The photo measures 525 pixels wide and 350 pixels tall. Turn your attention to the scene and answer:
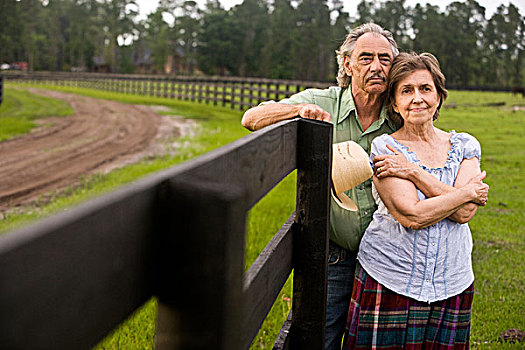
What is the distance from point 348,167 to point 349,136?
437 millimetres

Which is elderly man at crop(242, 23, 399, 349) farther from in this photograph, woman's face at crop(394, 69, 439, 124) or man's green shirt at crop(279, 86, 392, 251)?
woman's face at crop(394, 69, 439, 124)

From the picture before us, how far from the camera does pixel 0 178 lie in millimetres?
7430

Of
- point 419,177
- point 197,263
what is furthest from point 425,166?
point 197,263

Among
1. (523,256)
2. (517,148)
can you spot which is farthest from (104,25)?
(523,256)

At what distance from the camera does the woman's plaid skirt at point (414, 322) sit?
7.87 ft

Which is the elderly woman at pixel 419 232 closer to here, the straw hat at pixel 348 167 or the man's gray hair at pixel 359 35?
the straw hat at pixel 348 167

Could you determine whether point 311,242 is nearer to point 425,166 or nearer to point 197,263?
point 425,166

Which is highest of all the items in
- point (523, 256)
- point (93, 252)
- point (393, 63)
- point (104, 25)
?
point (104, 25)

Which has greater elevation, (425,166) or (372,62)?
(372,62)

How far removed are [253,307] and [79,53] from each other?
88.0m

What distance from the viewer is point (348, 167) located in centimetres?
232

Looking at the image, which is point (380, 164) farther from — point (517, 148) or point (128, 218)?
point (517, 148)

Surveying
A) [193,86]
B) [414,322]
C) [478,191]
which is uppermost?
[193,86]

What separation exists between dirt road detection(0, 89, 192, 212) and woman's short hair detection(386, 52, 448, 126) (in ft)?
15.4
